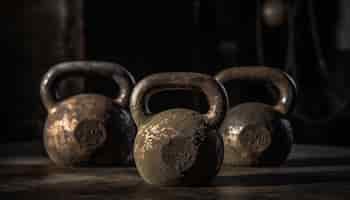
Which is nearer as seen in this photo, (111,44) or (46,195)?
(46,195)

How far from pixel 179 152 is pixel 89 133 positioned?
0.33 meters

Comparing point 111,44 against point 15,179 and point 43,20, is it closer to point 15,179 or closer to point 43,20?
point 43,20

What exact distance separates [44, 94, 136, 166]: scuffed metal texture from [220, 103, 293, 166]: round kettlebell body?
0.71 feet

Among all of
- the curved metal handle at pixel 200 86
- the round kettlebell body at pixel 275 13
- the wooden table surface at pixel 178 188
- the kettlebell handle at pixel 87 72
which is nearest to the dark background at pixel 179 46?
the round kettlebell body at pixel 275 13

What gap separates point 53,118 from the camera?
4.71 ft

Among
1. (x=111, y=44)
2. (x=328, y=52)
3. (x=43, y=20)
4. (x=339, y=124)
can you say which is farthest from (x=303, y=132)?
(x=43, y=20)

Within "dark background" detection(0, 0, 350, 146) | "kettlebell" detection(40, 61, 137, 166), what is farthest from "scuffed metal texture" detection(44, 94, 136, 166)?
"dark background" detection(0, 0, 350, 146)

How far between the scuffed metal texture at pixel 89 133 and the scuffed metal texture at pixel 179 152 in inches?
9.7

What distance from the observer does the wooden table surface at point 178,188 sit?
102 cm

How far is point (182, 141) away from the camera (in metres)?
1.13

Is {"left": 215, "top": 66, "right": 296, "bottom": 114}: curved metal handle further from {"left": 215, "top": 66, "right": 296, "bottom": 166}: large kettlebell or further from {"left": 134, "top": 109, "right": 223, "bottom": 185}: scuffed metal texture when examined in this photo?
{"left": 134, "top": 109, "right": 223, "bottom": 185}: scuffed metal texture

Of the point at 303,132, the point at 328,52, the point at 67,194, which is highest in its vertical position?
the point at 67,194

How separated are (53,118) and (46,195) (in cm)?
42

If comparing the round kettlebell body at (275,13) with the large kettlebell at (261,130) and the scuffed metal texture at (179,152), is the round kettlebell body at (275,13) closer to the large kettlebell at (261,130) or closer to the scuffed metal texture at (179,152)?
the large kettlebell at (261,130)
